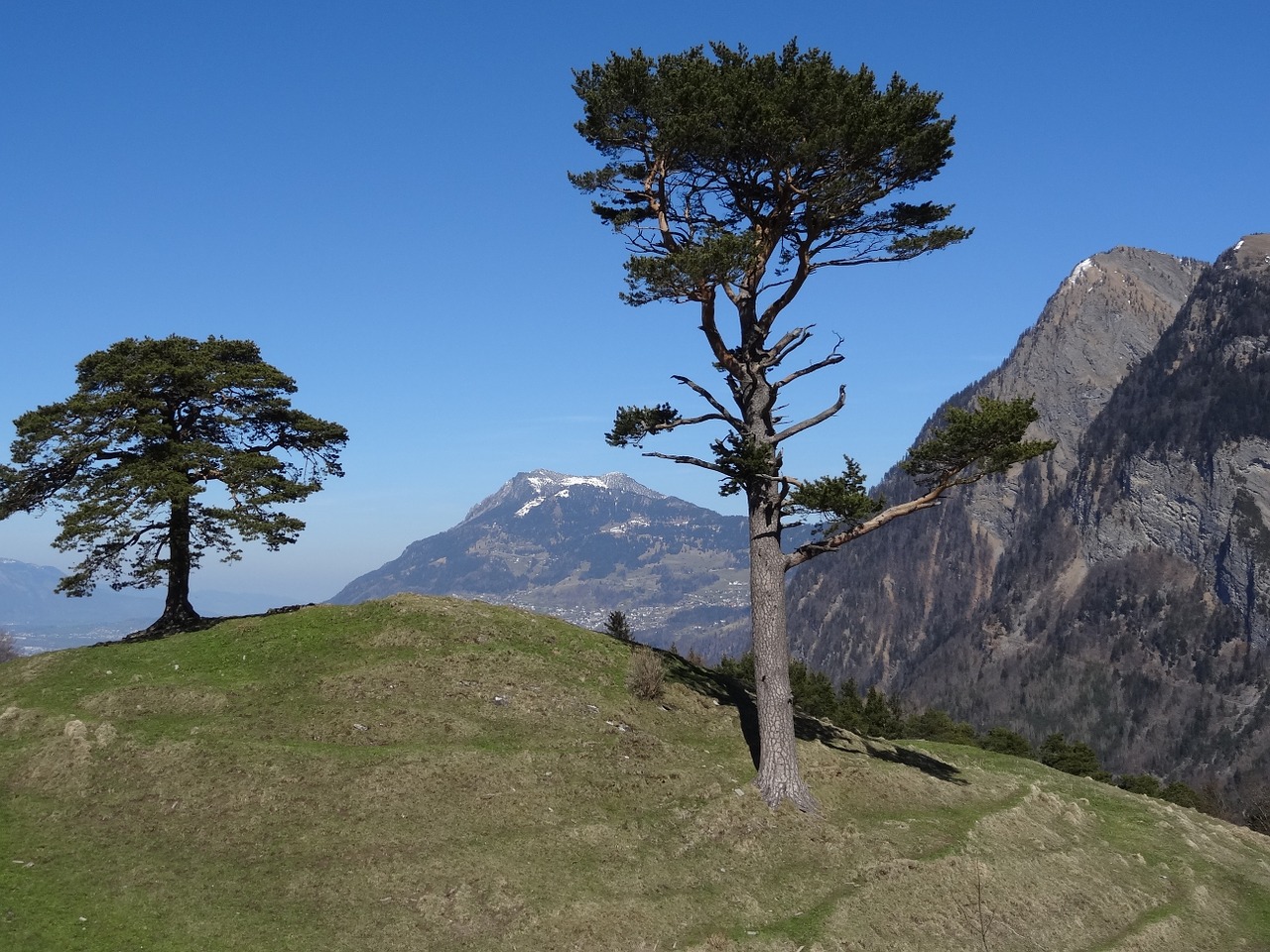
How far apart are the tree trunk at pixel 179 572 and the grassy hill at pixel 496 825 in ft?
11.8

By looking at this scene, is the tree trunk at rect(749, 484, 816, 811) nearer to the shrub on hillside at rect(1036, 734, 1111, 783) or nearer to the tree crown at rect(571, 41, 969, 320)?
the tree crown at rect(571, 41, 969, 320)

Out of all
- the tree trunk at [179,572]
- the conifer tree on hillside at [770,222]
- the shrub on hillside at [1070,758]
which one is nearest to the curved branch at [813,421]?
the conifer tree on hillside at [770,222]

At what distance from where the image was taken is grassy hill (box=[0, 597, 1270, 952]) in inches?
707

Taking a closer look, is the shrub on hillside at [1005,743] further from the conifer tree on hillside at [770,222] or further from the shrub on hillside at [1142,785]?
the conifer tree on hillside at [770,222]

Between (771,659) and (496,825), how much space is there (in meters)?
8.35

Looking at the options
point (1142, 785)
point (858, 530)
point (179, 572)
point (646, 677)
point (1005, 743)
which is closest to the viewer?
point (858, 530)

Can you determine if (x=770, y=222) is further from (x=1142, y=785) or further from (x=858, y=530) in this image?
(x=1142, y=785)

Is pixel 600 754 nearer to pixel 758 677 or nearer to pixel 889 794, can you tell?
pixel 758 677

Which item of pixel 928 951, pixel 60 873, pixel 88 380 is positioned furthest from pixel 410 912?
pixel 88 380

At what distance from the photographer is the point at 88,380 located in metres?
34.3

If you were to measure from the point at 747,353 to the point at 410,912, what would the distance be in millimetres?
16304

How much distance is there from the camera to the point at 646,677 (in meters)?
29.6

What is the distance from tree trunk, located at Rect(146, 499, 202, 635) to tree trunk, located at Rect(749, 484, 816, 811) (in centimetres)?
2101

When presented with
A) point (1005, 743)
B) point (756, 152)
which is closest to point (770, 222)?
point (756, 152)
